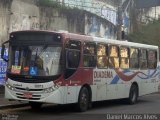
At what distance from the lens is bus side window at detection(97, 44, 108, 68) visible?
18.5 metres

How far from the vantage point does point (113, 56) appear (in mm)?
19547

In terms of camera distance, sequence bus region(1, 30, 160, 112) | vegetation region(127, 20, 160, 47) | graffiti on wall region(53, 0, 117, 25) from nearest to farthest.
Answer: bus region(1, 30, 160, 112), graffiti on wall region(53, 0, 117, 25), vegetation region(127, 20, 160, 47)

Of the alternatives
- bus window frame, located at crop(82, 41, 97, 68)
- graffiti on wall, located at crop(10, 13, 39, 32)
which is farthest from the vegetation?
bus window frame, located at crop(82, 41, 97, 68)

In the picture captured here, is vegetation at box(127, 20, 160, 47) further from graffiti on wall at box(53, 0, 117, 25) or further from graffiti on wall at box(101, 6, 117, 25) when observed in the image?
graffiti on wall at box(53, 0, 117, 25)

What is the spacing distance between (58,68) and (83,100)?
1.87m

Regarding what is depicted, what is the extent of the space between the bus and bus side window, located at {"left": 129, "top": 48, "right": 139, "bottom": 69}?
2126 mm

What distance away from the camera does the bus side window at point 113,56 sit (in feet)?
63.4

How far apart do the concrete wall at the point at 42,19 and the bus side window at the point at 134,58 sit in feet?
22.6

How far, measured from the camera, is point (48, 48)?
16.3 meters

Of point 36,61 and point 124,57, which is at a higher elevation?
point 124,57

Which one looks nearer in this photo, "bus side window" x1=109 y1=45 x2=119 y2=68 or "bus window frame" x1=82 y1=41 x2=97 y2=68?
"bus window frame" x1=82 y1=41 x2=97 y2=68

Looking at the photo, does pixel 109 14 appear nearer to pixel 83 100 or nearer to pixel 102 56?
pixel 102 56

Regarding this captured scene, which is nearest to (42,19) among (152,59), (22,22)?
(22,22)

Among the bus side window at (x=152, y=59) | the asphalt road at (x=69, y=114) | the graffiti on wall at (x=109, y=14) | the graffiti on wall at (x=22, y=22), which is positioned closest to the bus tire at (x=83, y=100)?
the asphalt road at (x=69, y=114)
